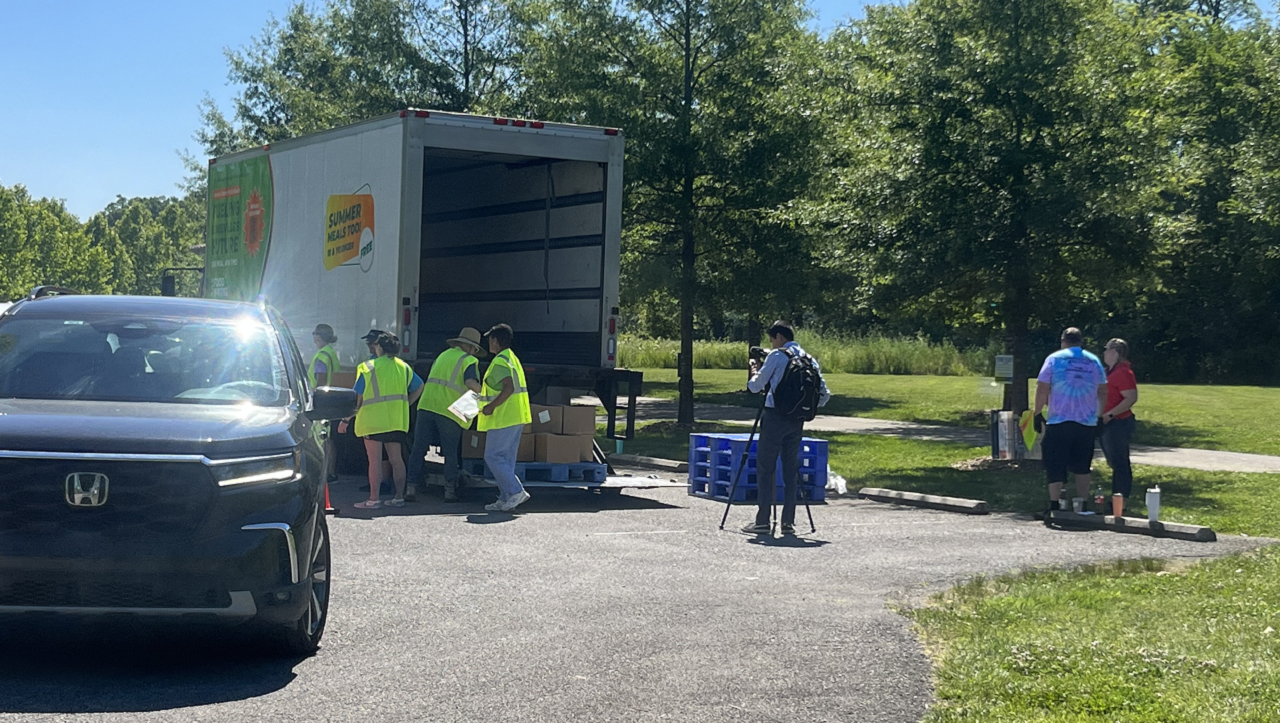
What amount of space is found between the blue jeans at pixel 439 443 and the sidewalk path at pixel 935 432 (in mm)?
9614

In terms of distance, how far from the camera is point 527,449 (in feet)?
46.6

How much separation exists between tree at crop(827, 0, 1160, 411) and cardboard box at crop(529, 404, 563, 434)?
5.43m

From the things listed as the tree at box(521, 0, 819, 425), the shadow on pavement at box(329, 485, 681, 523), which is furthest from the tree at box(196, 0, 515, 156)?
the shadow on pavement at box(329, 485, 681, 523)

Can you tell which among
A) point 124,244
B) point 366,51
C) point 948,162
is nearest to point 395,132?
point 948,162

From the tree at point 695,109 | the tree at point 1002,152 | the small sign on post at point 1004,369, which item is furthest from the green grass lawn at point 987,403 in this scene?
the tree at point 695,109

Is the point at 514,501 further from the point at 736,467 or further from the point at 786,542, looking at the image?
the point at 786,542

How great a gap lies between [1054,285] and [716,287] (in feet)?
21.4

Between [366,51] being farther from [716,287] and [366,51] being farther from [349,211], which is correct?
[349,211]

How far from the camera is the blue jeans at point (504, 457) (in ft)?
42.8

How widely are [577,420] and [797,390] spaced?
Answer: 2.99m

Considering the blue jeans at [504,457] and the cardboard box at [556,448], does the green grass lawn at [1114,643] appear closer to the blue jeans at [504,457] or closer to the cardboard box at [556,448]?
the blue jeans at [504,457]

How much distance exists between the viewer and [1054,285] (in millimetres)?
18469

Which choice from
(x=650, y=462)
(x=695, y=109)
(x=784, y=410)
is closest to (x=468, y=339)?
(x=784, y=410)

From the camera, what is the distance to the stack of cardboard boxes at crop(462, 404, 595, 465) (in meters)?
14.2
